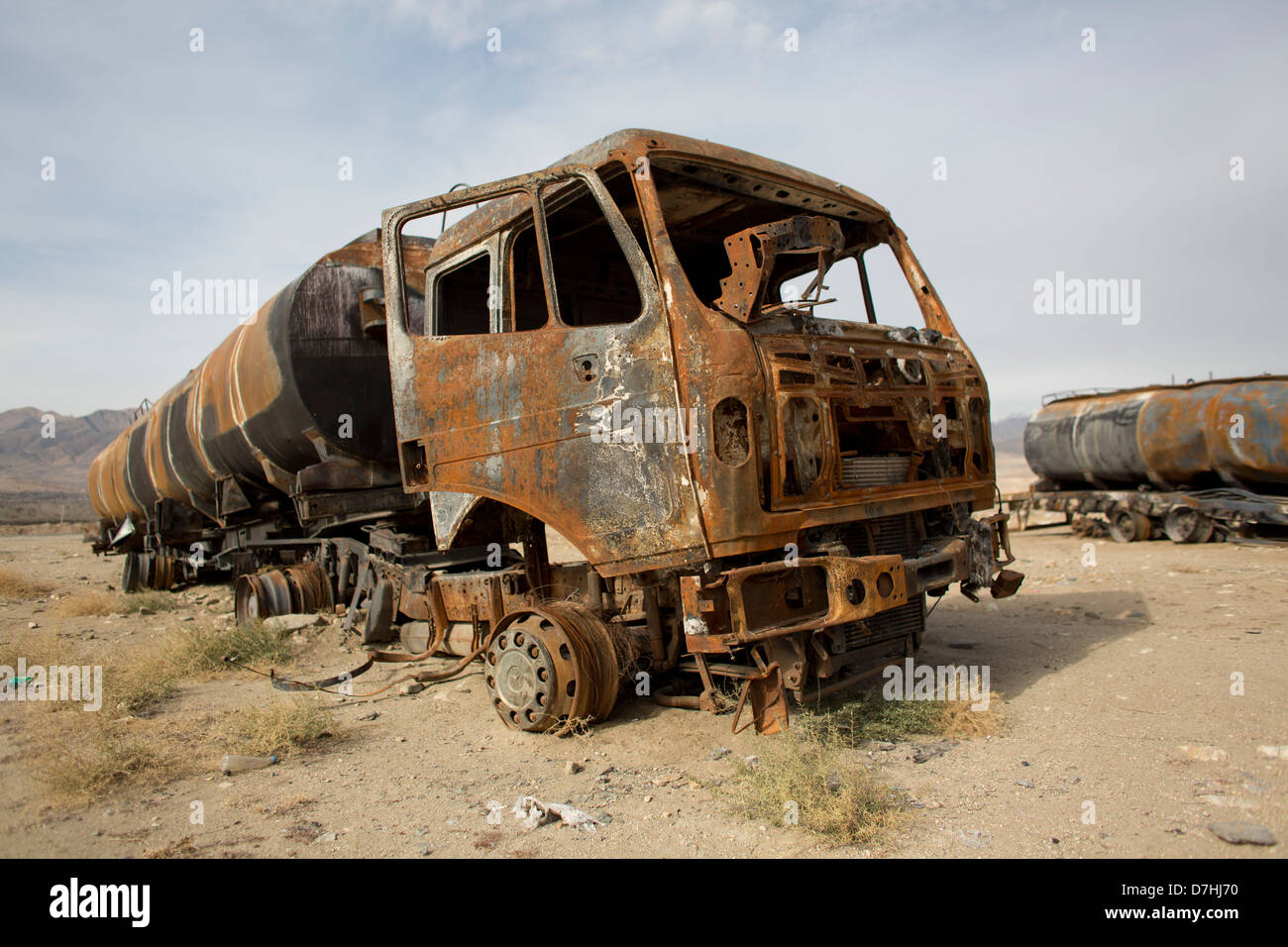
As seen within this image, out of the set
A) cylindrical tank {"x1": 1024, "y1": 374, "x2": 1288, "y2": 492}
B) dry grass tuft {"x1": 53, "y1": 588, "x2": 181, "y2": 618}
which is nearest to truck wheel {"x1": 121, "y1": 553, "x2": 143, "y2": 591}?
dry grass tuft {"x1": 53, "y1": 588, "x2": 181, "y2": 618}

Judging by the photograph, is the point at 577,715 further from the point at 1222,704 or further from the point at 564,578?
the point at 1222,704

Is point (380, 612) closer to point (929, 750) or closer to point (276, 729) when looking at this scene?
point (276, 729)

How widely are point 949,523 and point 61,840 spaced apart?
440cm

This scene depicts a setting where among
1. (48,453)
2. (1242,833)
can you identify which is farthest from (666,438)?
(48,453)

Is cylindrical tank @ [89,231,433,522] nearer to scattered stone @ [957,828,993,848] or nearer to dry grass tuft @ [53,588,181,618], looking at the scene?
dry grass tuft @ [53,588,181,618]

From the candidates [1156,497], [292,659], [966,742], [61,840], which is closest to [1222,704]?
[966,742]

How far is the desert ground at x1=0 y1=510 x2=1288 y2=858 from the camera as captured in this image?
295 cm

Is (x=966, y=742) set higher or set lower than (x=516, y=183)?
lower

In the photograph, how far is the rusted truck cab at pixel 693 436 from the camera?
3.68 metres

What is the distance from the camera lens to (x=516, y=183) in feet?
14.3

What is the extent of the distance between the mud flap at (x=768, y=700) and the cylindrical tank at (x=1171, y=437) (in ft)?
33.2

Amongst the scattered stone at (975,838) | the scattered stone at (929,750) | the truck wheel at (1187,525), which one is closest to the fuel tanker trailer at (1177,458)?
the truck wheel at (1187,525)

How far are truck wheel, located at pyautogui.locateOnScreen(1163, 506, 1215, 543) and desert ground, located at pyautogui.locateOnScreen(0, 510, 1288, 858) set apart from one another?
6.04 metres

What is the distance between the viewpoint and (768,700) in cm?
387
